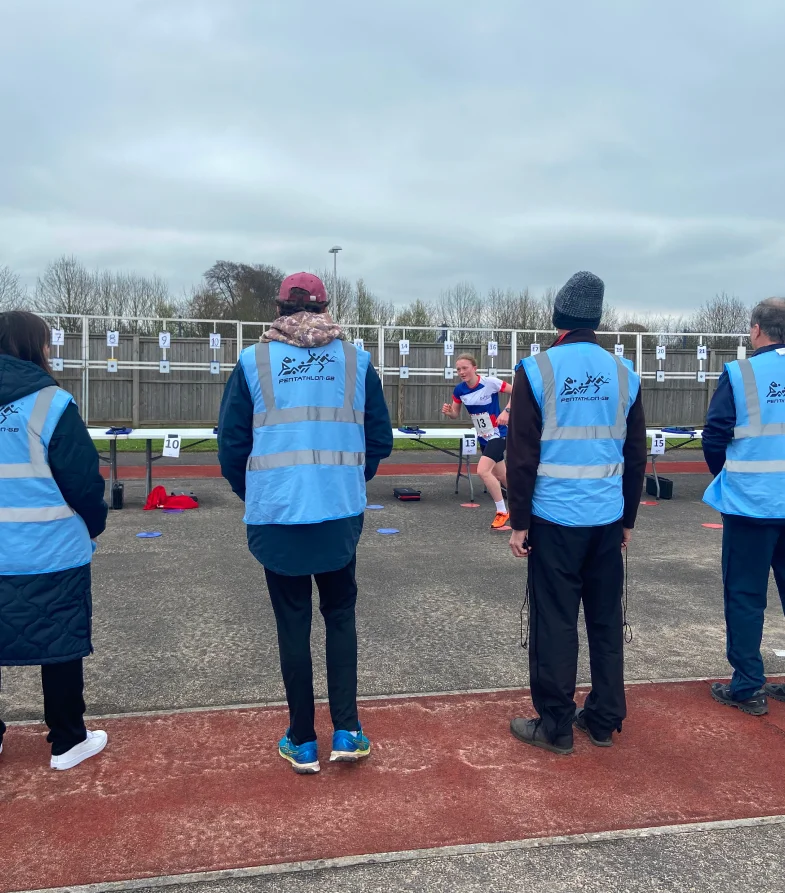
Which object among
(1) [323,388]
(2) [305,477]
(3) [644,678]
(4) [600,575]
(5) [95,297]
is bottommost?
(3) [644,678]

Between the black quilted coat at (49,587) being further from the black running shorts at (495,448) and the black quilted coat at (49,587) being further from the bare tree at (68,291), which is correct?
the bare tree at (68,291)

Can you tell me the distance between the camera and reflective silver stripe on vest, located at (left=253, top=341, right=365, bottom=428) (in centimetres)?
311

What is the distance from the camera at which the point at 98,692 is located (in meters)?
4.02

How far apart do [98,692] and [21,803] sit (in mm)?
1048

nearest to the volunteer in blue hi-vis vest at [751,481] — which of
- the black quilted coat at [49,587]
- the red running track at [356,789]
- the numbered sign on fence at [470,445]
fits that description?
the red running track at [356,789]

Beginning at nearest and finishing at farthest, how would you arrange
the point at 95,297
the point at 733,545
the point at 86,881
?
the point at 86,881 → the point at 733,545 → the point at 95,297

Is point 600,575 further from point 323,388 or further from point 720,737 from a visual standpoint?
point 323,388

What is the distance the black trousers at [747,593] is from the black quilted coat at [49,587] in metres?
3.11

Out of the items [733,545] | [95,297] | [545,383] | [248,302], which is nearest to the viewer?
[545,383]

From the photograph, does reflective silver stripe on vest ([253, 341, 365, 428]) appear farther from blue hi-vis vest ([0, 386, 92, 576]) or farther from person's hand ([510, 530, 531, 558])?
person's hand ([510, 530, 531, 558])

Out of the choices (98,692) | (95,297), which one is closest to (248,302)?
(95,297)

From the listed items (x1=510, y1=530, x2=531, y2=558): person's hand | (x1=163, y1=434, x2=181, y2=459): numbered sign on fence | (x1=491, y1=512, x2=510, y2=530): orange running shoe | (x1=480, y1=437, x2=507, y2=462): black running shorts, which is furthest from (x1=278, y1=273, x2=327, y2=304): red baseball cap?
(x1=163, y1=434, x2=181, y2=459): numbered sign on fence

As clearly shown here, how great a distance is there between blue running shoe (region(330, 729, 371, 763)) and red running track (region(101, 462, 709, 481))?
9.51 metres

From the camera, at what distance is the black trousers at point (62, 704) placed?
3229 mm
